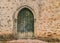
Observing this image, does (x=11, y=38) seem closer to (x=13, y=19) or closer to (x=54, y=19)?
(x=13, y=19)

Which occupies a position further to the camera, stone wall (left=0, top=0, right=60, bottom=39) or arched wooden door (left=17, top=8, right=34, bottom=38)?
arched wooden door (left=17, top=8, right=34, bottom=38)

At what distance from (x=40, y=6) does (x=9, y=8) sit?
7.25 feet

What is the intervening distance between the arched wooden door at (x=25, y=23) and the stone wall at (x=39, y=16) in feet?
1.35

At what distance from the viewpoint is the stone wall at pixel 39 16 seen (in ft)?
41.3

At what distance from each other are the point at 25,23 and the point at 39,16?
1.19 m

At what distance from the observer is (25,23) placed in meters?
13.3

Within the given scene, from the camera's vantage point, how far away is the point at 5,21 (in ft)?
43.0

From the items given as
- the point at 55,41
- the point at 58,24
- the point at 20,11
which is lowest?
the point at 55,41

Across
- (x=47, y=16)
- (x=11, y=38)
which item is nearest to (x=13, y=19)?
(x=11, y=38)

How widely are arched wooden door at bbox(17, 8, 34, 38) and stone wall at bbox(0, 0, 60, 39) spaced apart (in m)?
0.41

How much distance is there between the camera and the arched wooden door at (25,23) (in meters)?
13.2

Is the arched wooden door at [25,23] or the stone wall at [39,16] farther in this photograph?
the arched wooden door at [25,23]

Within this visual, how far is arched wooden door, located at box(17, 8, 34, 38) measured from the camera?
13211 mm

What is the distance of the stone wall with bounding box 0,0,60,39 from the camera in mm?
12594
